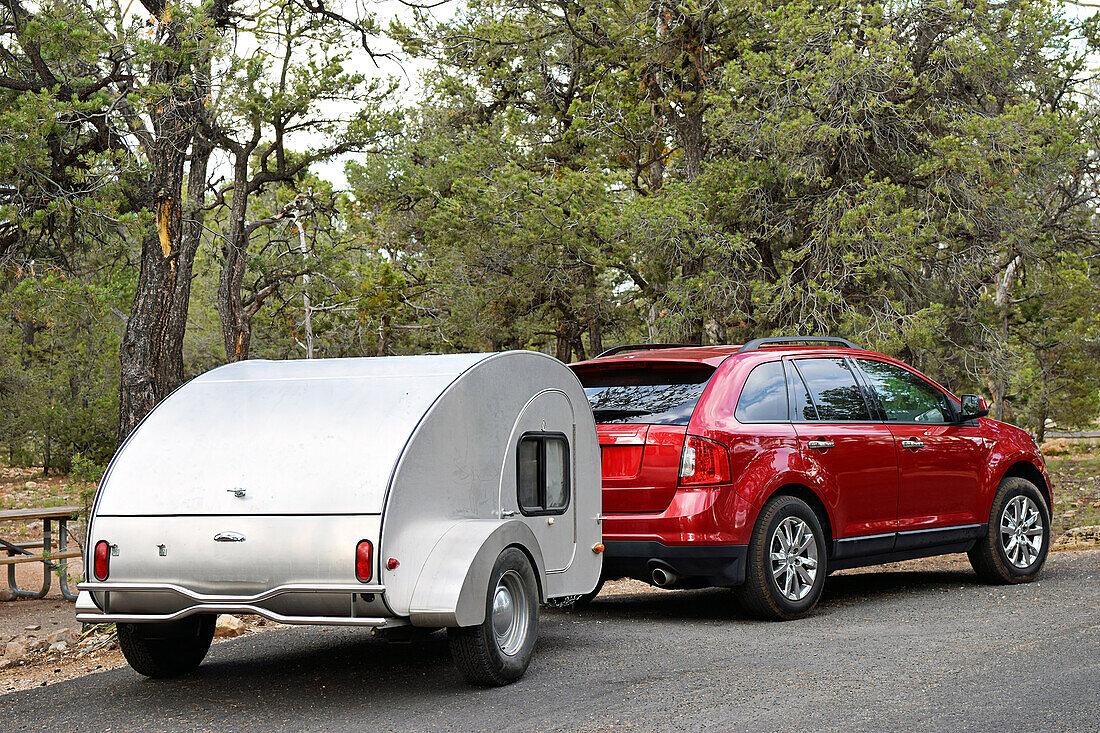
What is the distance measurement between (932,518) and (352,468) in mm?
5016

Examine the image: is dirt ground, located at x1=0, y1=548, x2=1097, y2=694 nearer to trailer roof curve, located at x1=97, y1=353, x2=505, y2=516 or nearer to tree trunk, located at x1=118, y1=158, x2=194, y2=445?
trailer roof curve, located at x1=97, y1=353, x2=505, y2=516

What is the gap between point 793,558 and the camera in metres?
7.66

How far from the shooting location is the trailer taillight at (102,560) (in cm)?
568

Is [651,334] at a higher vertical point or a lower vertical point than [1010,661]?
higher

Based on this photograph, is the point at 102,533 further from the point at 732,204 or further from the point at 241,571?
the point at 732,204

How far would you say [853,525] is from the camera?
805 centimetres

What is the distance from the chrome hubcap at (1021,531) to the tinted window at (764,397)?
2.52 metres

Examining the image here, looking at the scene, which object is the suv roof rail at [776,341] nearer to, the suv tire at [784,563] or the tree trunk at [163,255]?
the suv tire at [784,563]

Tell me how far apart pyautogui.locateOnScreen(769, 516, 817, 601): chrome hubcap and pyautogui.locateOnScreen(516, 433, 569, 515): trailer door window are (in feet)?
5.36

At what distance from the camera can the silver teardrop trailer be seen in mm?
5352

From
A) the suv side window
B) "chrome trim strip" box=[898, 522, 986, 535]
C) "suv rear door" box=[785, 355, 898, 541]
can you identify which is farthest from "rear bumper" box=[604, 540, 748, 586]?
the suv side window

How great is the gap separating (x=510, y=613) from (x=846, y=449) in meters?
Result: 3.14

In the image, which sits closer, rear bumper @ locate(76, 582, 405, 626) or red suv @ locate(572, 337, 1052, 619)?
rear bumper @ locate(76, 582, 405, 626)

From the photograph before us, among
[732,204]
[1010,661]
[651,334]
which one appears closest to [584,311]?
[651,334]
